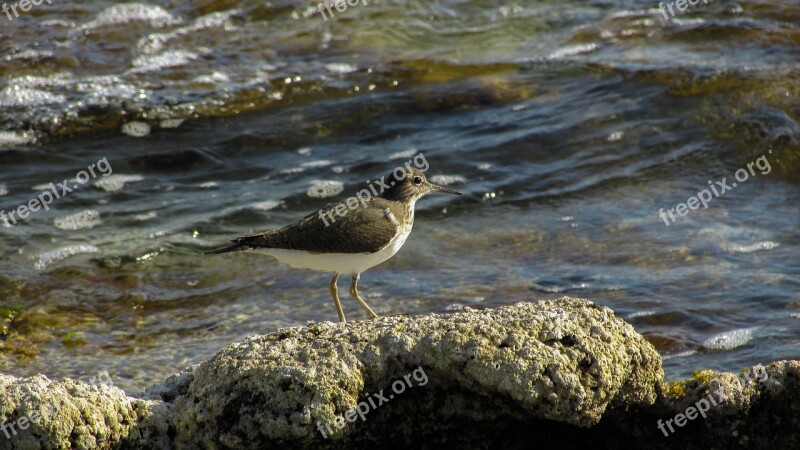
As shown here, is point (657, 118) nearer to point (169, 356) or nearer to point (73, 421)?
point (169, 356)

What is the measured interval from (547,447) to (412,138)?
25.0 ft

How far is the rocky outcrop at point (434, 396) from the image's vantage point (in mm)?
4258

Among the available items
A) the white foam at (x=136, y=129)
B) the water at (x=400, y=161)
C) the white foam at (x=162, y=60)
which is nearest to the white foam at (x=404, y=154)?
the water at (x=400, y=161)

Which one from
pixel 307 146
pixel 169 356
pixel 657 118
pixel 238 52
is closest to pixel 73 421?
pixel 169 356

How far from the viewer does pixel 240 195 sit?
10633mm

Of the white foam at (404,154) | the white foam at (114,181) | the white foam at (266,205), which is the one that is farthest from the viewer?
the white foam at (404,154)

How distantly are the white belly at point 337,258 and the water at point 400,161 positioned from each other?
3.17ft

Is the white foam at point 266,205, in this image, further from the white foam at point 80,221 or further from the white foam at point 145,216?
the white foam at point 80,221

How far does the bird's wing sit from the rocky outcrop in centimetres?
192

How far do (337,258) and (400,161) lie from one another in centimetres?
473

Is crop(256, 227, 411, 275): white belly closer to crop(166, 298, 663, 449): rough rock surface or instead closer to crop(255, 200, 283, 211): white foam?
crop(166, 298, 663, 449): rough rock surface

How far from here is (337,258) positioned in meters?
6.71

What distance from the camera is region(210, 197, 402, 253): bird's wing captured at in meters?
6.66

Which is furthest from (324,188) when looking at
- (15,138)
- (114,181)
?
(15,138)
